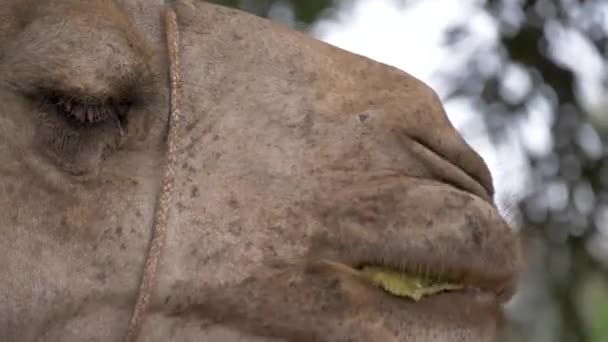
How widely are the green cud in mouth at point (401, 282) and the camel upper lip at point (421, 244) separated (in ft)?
0.04

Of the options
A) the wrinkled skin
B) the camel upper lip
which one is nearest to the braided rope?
the wrinkled skin

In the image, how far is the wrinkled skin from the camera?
7.39 feet

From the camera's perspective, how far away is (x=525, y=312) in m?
6.20

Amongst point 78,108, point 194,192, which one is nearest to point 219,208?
point 194,192

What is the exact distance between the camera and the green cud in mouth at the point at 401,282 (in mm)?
2279

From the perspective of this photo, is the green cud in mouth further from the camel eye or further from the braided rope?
the camel eye

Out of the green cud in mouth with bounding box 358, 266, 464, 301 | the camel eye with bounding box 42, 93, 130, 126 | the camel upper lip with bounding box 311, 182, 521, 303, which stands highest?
the camel eye with bounding box 42, 93, 130, 126

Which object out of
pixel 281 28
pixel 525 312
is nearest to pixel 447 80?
pixel 525 312

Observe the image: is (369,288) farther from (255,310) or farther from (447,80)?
(447,80)

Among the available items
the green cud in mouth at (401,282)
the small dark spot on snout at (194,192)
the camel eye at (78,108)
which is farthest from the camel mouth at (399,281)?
the camel eye at (78,108)

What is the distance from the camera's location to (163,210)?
229 cm

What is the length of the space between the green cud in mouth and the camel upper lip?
0.04 ft

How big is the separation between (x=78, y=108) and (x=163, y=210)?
229 millimetres

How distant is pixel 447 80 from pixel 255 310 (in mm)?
3321
